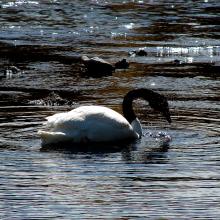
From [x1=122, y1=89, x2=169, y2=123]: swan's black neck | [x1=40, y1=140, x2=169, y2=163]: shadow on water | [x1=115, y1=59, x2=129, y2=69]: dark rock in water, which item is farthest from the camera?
[x1=115, y1=59, x2=129, y2=69]: dark rock in water

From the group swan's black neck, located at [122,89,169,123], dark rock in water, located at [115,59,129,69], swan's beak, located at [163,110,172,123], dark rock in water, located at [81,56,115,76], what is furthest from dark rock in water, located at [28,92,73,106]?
dark rock in water, located at [115,59,129,69]

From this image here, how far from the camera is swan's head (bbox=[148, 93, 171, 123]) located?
15.1 meters

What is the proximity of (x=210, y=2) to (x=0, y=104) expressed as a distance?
798 inches

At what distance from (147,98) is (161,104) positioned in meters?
0.27

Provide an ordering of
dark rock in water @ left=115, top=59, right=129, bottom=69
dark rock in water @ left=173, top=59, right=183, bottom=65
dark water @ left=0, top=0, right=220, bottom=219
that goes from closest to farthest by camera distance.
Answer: dark water @ left=0, top=0, right=220, bottom=219 → dark rock in water @ left=115, top=59, right=129, bottom=69 → dark rock in water @ left=173, top=59, right=183, bottom=65

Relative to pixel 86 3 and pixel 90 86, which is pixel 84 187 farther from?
pixel 86 3

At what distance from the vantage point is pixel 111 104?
1738 centimetres

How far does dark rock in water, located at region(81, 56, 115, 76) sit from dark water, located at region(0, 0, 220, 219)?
0.21 metres

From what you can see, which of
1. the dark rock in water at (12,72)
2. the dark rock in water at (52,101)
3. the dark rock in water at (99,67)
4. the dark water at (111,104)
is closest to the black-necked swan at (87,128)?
the dark water at (111,104)

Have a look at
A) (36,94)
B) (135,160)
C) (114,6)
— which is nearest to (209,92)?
(36,94)

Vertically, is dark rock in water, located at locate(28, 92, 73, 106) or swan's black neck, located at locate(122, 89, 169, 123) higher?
swan's black neck, located at locate(122, 89, 169, 123)

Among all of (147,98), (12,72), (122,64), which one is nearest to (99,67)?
(122,64)

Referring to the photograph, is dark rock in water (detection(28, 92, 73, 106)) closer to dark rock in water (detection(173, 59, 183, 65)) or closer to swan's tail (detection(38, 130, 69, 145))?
swan's tail (detection(38, 130, 69, 145))

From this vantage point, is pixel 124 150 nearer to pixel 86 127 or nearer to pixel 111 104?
pixel 86 127
